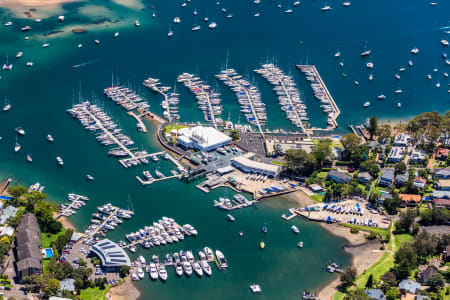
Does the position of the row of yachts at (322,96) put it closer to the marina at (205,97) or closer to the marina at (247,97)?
the marina at (247,97)

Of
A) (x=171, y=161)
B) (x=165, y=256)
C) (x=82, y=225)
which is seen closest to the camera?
(x=165, y=256)

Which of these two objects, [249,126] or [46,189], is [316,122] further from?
[46,189]

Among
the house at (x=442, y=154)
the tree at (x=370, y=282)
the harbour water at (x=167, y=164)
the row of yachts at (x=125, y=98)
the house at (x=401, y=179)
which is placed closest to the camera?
the tree at (x=370, y=282)

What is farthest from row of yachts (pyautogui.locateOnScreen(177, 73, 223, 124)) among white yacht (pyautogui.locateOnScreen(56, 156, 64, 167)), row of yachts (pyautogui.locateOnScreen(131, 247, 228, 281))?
row of yachts (pyautogui.locateOnScreen(131, 247, 228, 281))

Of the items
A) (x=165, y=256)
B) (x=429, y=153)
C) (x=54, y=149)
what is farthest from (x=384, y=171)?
(x=54, y=149)

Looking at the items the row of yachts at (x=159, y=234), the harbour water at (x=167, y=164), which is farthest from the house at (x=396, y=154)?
the row of yachts at (x=159, y=234)

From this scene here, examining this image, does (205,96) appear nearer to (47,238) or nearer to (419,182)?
(419,182)
